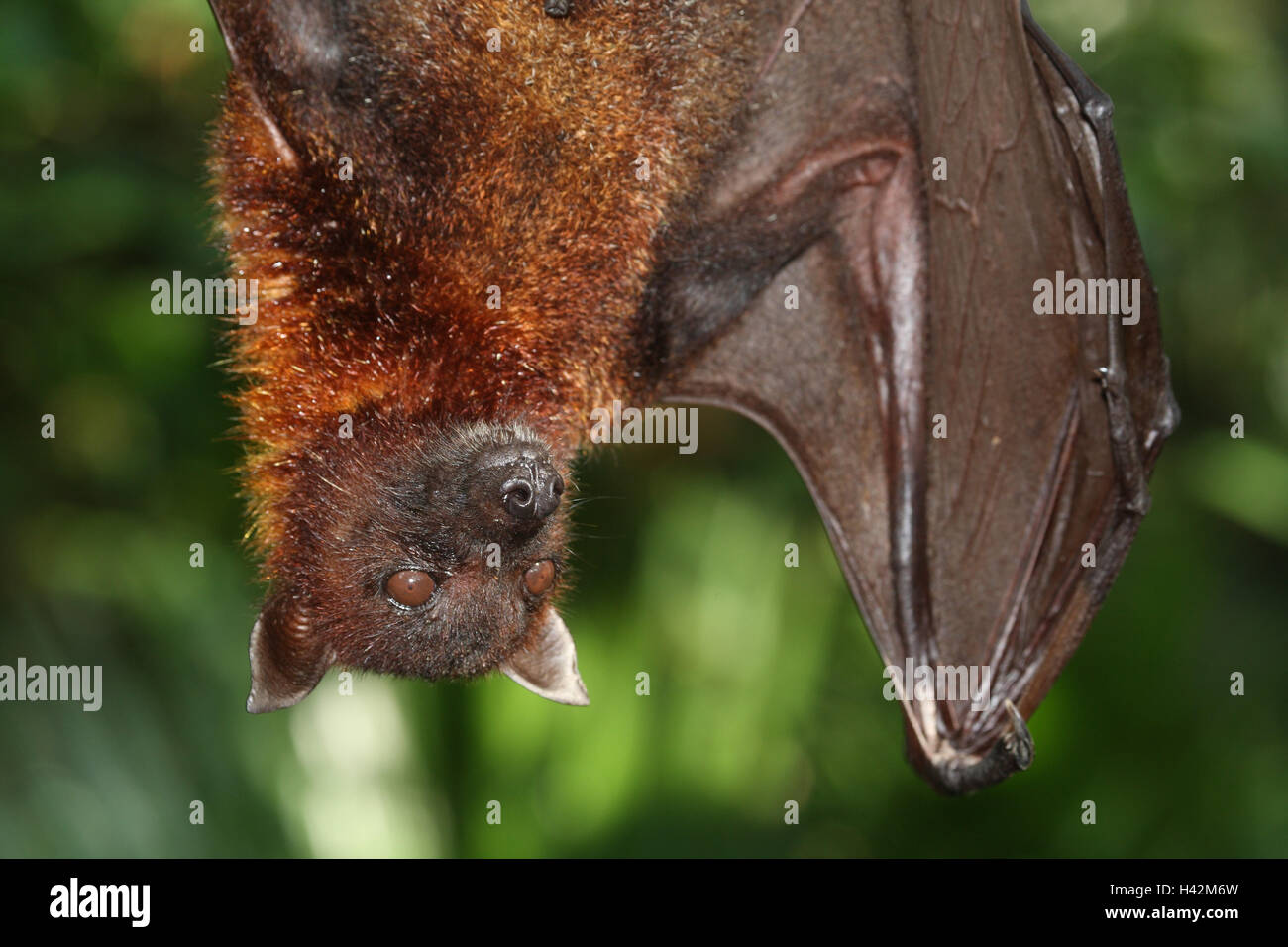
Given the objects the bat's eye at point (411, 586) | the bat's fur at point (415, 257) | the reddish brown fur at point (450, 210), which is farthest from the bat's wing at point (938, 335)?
the bat's eye at point (411, 586)

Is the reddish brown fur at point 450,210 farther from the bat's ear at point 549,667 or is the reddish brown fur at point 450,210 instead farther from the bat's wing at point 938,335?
the bat's ear at point 549,667

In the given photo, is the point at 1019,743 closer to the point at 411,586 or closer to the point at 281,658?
the point at 411,586

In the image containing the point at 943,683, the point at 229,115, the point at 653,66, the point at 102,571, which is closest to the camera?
the point at 229,115

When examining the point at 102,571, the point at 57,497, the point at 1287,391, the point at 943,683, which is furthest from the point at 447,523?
the point at 1287,391

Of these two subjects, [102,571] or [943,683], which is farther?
[102,571]

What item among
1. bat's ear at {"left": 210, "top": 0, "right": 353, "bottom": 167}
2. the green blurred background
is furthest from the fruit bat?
the green blurred background

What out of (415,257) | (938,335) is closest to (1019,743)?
(938,335)

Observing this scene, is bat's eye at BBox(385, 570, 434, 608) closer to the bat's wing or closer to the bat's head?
the bat's head

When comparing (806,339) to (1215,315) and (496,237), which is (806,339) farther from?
(1215,315)
